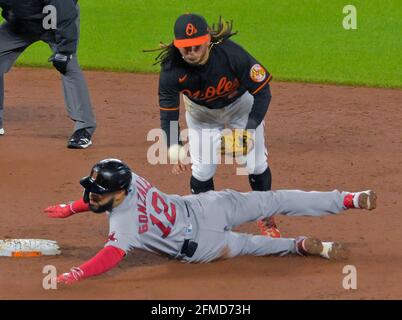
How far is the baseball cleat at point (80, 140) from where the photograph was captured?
10.6 m

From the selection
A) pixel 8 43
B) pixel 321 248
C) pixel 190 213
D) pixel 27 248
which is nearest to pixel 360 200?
pixel 321 248

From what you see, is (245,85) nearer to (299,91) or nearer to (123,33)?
(299,91)

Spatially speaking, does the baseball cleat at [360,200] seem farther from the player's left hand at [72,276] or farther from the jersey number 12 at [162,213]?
the player's left hand at [72,276]

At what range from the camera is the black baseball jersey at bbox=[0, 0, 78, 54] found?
10328 mm

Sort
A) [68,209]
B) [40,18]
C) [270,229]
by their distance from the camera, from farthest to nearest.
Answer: [40,18] → [270,229] → [68,209]

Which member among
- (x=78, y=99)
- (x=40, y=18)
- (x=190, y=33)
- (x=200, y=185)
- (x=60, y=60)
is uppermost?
(x=40, y=18)

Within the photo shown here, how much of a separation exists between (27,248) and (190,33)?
1.88 metres

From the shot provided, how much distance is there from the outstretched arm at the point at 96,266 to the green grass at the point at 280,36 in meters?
6.39

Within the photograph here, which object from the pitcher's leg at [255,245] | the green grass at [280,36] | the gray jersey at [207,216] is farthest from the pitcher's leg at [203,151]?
the green grass at [280,36]

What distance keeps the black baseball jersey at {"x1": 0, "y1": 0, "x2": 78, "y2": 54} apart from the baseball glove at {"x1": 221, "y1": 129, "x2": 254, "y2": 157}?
9.94 ft

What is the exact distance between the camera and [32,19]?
34.2 feet

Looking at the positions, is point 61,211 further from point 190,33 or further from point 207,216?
point 190,33

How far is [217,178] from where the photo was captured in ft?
32.2

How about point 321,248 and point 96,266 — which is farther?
point 321,248
